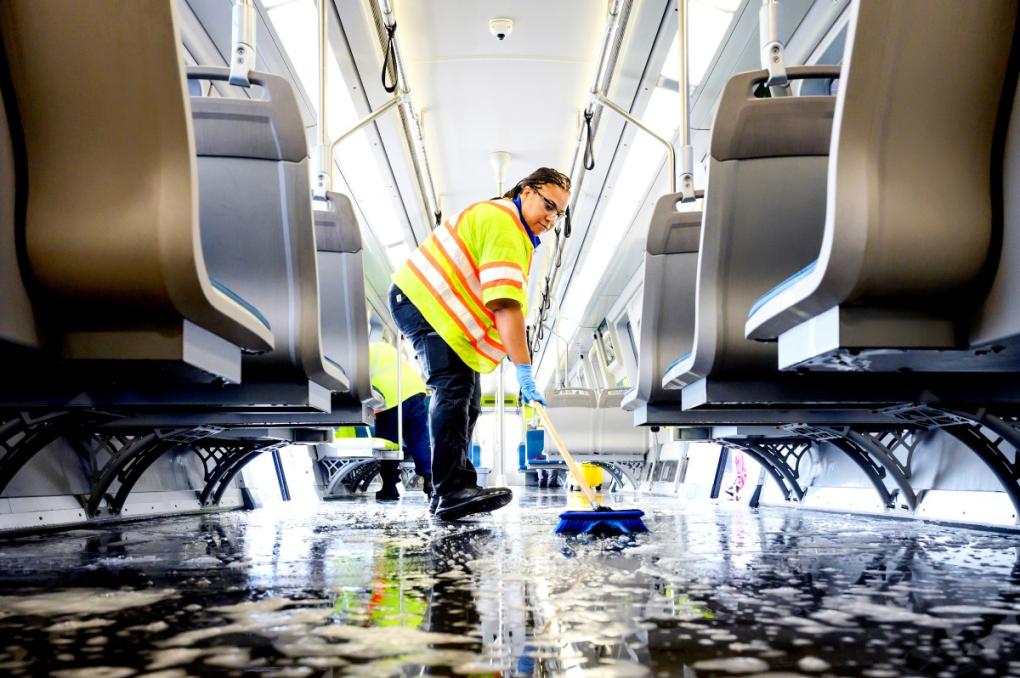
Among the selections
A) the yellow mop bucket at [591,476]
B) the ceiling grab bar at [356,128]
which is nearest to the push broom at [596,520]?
the yellow mop bucket at [591,476]

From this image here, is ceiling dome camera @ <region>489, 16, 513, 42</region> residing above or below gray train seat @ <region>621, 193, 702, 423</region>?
above

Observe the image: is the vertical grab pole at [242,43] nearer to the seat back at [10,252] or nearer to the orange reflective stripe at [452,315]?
the seat back at [10,252]

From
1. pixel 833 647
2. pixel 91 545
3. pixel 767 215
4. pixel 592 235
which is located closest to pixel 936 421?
pixel 767 215

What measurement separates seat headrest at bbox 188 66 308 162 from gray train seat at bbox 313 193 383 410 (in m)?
0.69

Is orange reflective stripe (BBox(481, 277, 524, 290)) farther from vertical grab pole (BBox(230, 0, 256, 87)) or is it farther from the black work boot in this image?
vertical grab pole (BBox(230, 0, 256, 87))

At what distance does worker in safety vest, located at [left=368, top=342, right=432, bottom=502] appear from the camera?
20.8 ft

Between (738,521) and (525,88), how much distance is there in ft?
11.3

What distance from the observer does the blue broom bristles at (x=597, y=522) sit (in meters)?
2.29

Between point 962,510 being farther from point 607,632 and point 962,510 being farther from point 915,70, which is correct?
point 607,632

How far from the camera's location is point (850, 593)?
1203 millimetres

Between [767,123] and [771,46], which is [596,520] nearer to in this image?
[767,123]

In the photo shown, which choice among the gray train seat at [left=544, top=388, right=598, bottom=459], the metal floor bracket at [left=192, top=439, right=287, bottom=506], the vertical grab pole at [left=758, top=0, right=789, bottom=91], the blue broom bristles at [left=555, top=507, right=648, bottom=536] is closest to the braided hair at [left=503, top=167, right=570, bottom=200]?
the vertical grab pole at [left=758, top=0, right=789, bottom=91]

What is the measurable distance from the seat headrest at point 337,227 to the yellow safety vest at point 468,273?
292mm

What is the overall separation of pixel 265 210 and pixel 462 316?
3.31ft
